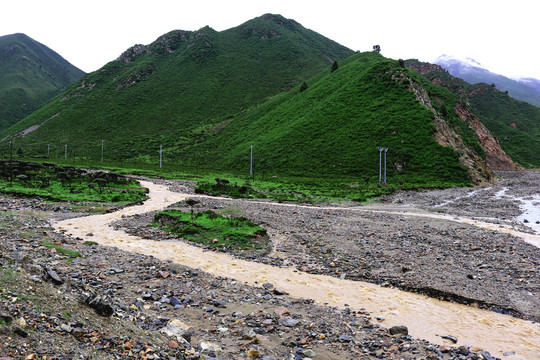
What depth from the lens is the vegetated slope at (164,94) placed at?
430 feet

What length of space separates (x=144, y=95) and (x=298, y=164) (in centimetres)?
11692

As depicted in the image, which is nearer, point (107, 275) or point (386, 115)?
point (107, 275)

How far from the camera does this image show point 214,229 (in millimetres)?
20328

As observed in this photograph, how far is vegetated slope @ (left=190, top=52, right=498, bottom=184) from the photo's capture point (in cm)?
6719

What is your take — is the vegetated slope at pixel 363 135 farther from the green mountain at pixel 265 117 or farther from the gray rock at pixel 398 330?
the gray rock at pixel 398 330

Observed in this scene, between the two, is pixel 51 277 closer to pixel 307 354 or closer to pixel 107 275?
pixel 107 275

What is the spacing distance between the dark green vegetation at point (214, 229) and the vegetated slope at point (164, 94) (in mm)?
94746

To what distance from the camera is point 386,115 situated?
7950 cm

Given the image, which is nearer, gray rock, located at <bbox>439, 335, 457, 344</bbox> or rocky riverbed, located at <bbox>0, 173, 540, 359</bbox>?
rocky riverbed, located at <bbox>0, 173, 540, 359</bbox>

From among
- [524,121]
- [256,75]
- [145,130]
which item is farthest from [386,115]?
[524,121]

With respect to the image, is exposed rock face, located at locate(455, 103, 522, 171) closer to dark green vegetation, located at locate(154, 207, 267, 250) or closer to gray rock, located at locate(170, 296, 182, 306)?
dark green vegetation, located at locate(154, 207, 267, 250)

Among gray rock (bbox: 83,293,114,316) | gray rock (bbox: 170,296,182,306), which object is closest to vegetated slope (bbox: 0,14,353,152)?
gray rock (bbox: 170,296,182,306)

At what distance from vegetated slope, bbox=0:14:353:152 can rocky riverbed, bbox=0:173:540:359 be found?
102044mm

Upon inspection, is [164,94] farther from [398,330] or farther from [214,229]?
[398,330]
